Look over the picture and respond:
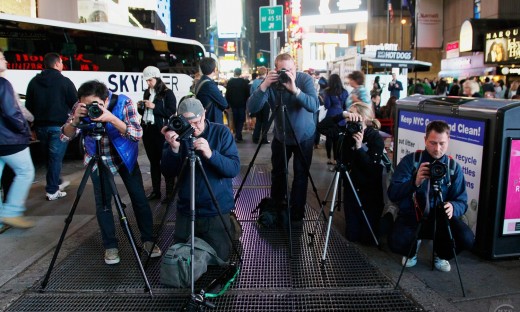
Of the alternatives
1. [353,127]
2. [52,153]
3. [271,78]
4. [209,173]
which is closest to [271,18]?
[52,153]

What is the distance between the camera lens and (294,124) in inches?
199

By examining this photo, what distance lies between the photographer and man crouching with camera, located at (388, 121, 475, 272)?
3.64 meters

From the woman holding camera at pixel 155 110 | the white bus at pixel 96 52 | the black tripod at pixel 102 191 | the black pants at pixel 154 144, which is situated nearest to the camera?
the black tripod at pixel 102 191

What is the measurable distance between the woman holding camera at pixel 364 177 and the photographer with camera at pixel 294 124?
1.80ft

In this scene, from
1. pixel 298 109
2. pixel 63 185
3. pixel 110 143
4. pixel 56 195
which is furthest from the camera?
pixel 63 185

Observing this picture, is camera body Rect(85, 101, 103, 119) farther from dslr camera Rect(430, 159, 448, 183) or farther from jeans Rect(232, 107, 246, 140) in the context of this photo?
jeans Rect(232, 107, 246, 140)

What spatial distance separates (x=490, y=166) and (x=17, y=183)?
15.7 ft

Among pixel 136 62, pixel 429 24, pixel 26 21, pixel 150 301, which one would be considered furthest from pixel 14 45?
pixel 429 24

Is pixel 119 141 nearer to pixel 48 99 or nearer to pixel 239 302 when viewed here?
pixel 239 302

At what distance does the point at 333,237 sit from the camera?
15.7 ft

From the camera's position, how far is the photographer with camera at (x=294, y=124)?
15.7 feet

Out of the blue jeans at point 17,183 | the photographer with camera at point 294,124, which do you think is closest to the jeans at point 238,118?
the photographer with camera at point 294,124

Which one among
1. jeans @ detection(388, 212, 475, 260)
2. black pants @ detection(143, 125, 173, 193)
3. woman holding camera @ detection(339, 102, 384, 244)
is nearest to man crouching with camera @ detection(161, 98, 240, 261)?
woman holding camera @ detection(339, 102, 384, 244)

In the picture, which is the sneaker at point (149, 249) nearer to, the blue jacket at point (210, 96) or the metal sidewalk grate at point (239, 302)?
the metal sidewalk grate at point (239, 302)
